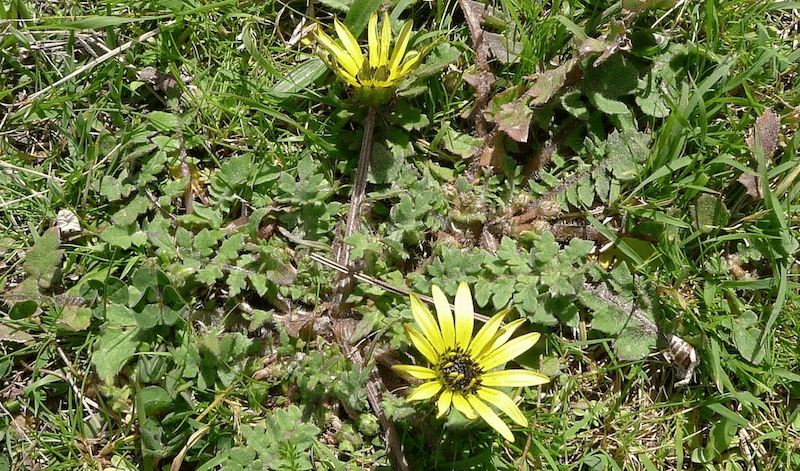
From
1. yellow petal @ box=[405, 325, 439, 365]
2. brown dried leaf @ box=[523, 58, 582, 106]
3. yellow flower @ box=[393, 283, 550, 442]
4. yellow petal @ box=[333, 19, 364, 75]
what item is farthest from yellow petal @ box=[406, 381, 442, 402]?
yellow petal @ box=[333, 19, 364, 75]

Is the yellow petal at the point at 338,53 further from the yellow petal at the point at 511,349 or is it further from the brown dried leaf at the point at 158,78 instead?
the yellow petal at the point at 511,349

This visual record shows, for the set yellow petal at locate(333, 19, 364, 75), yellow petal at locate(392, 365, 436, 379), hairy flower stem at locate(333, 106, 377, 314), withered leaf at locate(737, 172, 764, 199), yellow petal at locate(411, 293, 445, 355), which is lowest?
yellow petal at locate(392, 365, 436, 379)

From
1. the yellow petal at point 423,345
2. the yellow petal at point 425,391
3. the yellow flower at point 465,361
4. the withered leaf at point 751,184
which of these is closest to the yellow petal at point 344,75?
the yellow flower at point 465,361

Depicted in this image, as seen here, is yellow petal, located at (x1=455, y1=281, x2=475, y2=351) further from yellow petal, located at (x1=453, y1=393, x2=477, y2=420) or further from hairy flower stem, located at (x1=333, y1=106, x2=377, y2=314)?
hairy flower stem, located at (x1=333, y1=106, x2=377, y2=314)

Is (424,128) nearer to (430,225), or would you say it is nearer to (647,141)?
(430,225)

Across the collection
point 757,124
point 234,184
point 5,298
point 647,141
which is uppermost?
point 757,124

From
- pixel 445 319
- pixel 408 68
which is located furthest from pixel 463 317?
pixel 408 68

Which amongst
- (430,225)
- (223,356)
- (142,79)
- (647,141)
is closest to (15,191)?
(142,79)
